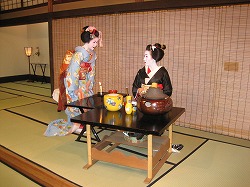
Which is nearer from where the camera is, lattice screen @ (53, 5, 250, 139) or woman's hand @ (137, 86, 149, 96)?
woman's hand @ (137, 86, 149, 96)

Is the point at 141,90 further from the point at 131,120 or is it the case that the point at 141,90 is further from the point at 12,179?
the point at 12,179

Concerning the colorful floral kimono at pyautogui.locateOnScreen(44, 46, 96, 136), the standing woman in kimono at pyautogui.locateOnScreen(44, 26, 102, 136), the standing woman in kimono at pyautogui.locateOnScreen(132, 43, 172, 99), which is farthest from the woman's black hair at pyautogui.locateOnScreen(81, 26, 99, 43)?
the standing woman in kimono at pyautogui.locateOnScreen(132, 43, 172, 99)

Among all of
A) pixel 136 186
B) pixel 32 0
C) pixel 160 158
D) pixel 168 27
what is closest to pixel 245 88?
pixel 168 27

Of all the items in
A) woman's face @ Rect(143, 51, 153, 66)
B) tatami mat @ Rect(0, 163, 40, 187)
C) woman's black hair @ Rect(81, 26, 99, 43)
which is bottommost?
tatami mat @ Rect(0, 163, 40, 187)

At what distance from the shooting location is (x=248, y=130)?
3576 millimetres

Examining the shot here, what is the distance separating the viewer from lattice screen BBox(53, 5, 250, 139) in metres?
3.49

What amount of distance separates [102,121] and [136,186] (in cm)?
66

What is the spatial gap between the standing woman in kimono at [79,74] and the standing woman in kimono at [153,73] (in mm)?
792

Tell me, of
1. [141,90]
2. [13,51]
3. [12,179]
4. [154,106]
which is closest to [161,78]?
[141,90]

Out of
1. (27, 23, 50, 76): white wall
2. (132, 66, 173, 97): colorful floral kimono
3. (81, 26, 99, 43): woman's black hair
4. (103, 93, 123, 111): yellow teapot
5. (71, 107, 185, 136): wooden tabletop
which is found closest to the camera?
(71, 107, 185, 136): wooden tabletop

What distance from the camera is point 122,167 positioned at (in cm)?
273

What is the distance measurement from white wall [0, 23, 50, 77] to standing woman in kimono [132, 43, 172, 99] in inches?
225

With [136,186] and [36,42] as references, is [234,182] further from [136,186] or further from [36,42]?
[36,42]

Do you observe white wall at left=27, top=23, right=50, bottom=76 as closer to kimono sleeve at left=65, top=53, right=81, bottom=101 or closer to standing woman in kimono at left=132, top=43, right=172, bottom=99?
kimono sleeve at left=65, top=53, right=81, bottom=101
